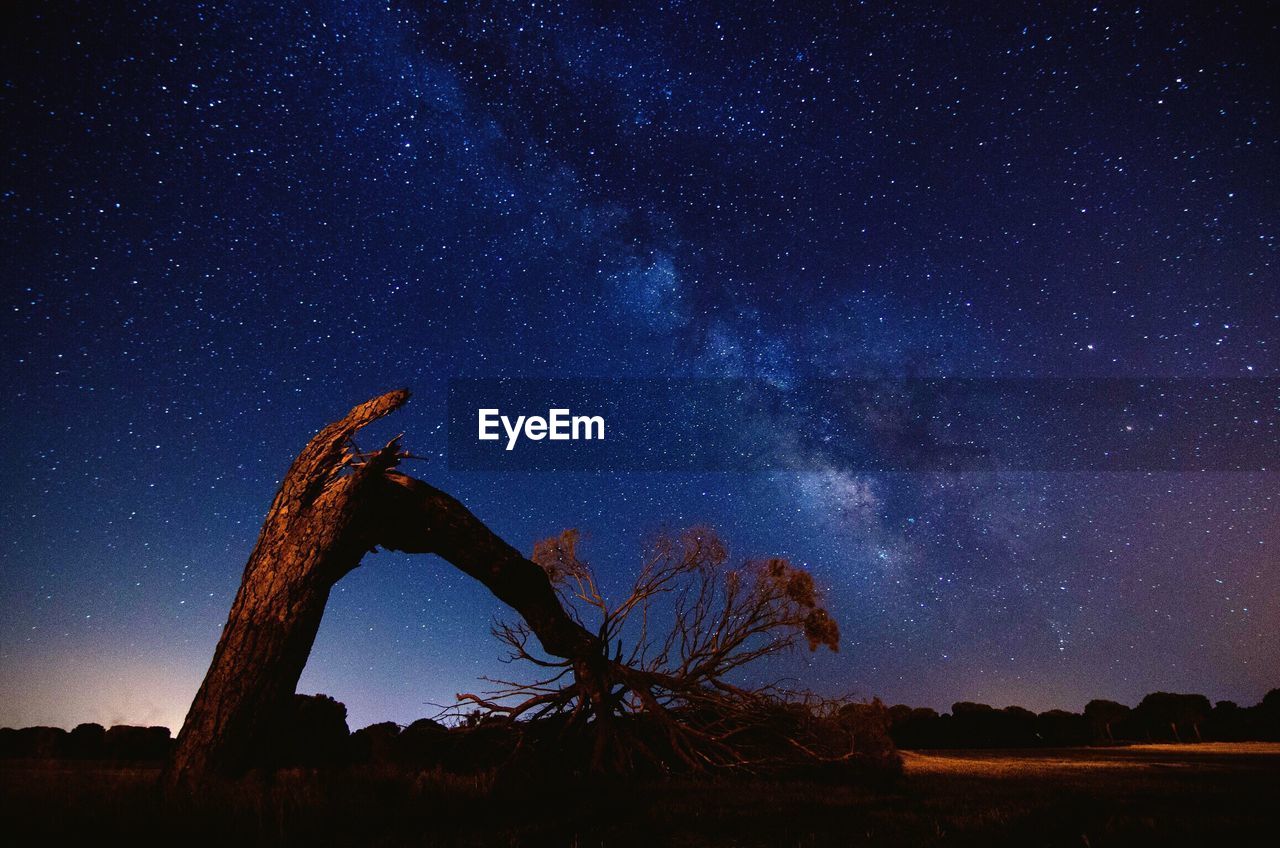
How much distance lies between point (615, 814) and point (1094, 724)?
31.6 m

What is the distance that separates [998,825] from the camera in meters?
5.03

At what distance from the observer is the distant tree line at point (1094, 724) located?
24.9 metres

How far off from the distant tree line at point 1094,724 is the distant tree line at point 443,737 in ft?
0.15

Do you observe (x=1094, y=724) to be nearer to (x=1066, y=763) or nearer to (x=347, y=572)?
(x=1066, y=763)

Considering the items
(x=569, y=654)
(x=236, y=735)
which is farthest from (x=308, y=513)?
(x=569, y=654)

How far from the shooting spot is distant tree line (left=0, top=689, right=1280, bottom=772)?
9.04 meters

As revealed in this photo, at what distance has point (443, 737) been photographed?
9359 mm

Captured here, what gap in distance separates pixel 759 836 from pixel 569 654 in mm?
5289

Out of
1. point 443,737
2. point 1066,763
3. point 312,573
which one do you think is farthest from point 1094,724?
point 312,573

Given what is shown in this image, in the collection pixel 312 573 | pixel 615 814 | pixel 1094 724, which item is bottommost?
pixel 1094 724

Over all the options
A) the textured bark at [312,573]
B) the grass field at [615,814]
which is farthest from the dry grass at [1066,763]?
the textured bark at [312,573]

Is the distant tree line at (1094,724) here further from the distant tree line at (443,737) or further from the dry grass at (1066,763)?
the dry grass at (1066,763)

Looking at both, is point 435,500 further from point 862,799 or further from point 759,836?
point 862,799

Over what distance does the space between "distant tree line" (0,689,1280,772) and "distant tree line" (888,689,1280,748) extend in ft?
0.15
